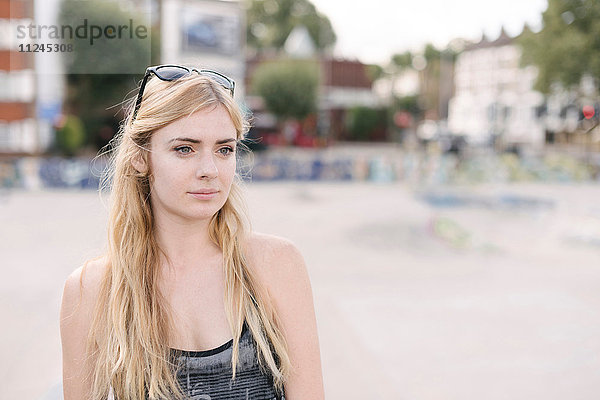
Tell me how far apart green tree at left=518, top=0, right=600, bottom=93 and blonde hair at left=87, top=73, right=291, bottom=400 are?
968 inches

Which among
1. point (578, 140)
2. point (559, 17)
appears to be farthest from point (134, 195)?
point (578, 140)

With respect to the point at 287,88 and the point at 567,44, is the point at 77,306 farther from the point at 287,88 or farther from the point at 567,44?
the point at 287,88

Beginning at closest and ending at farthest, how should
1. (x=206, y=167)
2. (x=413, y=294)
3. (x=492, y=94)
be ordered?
(x=206, y=167) → (x=413, y=294) → (x=492, y=94)

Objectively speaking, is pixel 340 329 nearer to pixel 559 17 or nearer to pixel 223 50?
pixel 559 17

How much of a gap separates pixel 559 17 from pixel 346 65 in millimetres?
23741

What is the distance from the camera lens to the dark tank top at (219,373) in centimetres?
153

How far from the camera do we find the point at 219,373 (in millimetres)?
1530

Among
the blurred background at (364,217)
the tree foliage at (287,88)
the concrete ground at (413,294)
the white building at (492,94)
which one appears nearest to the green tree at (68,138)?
the blurred background at (364,217)

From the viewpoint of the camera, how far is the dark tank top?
5.02 ft

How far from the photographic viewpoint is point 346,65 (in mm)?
46844

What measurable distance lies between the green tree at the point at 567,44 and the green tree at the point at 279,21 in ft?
115

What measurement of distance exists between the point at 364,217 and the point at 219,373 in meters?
11.6

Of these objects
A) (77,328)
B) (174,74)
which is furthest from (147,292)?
(174,74)

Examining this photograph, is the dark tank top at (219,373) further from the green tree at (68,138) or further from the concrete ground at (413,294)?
the green tree at (68,138)
